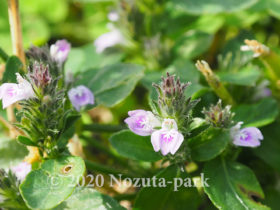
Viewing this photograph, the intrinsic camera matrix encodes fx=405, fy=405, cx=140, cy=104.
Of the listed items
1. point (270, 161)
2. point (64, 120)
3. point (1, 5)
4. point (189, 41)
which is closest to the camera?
point (64, 120)

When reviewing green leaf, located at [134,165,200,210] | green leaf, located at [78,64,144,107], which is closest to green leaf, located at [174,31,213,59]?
green leaf, located at [78,64,144,107]

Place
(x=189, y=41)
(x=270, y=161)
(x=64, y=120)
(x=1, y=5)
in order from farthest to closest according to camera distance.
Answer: (x=1, y=5), (x=189, y=41), (x=270, y=161), (x=64, y=120)

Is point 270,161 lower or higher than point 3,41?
lower

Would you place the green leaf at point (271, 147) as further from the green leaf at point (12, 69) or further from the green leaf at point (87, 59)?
the green leaf at point (12, 69)

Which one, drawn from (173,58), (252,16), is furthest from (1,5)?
(252,16)

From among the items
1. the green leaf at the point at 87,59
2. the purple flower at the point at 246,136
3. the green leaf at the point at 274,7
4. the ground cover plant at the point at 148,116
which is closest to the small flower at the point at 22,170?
the ground cover plant at the point at 148,116

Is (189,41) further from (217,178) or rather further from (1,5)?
(1,5)

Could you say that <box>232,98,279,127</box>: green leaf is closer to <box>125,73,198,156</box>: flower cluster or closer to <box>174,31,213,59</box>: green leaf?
<box>125,73,198,156</box>: flower cluster

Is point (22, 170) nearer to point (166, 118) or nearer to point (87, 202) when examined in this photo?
point (87, 202)
